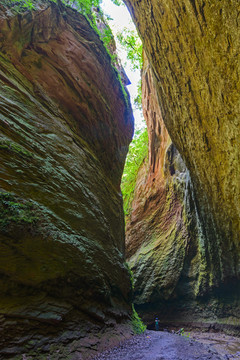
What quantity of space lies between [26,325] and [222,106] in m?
5.83

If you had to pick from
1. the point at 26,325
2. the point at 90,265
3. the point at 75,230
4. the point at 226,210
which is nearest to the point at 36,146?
the point at 75,230

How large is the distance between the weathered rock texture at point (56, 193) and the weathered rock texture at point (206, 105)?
268cm

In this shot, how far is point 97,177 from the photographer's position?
6.56m

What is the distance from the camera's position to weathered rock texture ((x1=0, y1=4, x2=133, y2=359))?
3152 millimetres

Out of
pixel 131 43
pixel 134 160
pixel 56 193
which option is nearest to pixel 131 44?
pixel 131 43

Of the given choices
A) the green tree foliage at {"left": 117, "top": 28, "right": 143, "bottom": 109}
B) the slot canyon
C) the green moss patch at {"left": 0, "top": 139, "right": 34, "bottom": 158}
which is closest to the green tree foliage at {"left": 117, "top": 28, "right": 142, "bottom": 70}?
the green tree foliage at {"left": 117, "top": 28, "right": 143, "bottom": 109}

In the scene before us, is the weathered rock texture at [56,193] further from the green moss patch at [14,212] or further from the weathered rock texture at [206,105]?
the weathered rock texture at [206,105]

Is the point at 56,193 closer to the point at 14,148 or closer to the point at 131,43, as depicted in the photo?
the point at 14,148

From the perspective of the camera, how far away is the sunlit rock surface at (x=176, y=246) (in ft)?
27.5

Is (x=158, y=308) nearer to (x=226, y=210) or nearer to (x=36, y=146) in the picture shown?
(x=226, y=210)

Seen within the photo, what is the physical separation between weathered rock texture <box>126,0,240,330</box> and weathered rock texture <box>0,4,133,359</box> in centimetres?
268

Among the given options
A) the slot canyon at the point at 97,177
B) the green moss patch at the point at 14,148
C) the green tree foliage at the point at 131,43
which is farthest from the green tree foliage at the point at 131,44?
the green moss patch at the point at 14,148

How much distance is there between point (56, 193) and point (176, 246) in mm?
8349

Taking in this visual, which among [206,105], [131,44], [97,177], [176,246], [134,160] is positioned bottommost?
[176,246]
